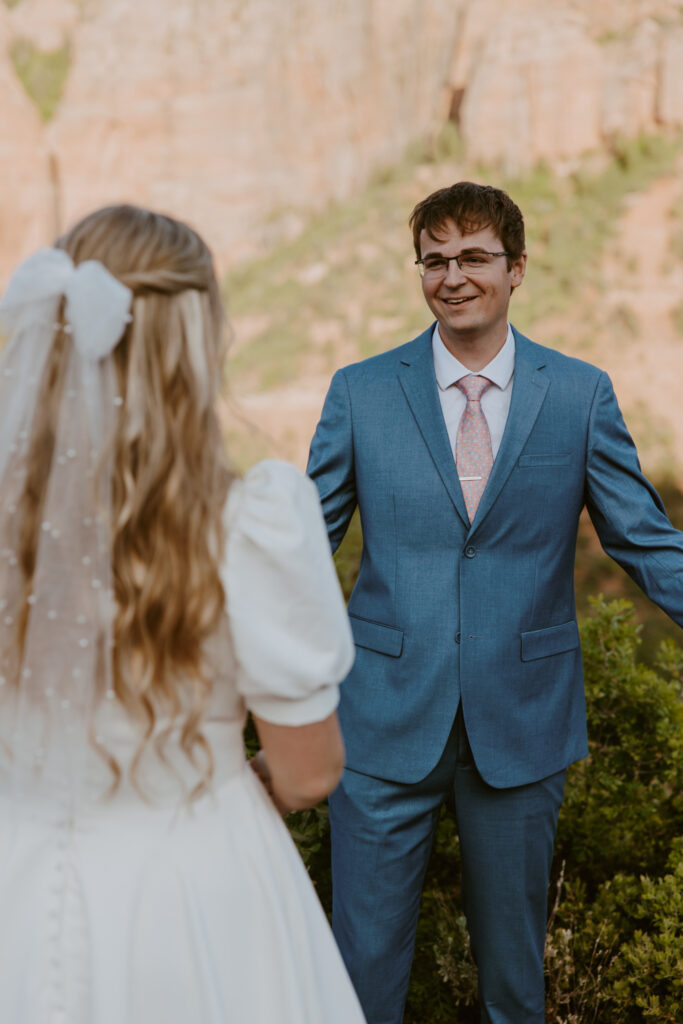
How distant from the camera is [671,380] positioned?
19.5 meters

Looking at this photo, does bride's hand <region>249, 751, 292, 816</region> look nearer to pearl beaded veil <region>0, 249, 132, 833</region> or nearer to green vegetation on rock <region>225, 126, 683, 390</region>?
pearl beaded veil <region>0, 249, 132, 833</region>

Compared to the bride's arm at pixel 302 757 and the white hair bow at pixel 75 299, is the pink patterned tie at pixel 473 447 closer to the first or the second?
the bride's arm at pixel 302 757

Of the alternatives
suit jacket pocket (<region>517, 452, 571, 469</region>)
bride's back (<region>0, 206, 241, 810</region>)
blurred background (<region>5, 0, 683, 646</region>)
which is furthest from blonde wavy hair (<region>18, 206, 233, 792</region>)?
blurred background (<region>5, 0, 683, 646</region>)

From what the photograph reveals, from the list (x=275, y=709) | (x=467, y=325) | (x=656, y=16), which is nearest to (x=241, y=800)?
(x=275, y=709)

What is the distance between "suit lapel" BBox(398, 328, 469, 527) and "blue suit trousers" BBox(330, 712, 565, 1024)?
0.54m

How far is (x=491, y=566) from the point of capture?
89.9 inches

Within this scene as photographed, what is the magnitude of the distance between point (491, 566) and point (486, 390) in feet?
1.44

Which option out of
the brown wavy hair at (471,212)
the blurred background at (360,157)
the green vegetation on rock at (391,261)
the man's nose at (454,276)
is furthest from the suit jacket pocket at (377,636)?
the green vegetation on rock at (391,261)

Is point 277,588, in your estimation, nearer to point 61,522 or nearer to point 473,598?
point 61,522

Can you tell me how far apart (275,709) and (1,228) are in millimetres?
31580

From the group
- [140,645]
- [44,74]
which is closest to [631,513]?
[140,645]

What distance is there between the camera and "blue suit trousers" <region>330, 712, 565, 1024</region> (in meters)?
2.31

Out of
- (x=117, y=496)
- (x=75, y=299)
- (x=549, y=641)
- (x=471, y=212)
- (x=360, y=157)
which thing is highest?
(x=360, y=157)

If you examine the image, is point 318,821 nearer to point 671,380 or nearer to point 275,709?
point 275,709
